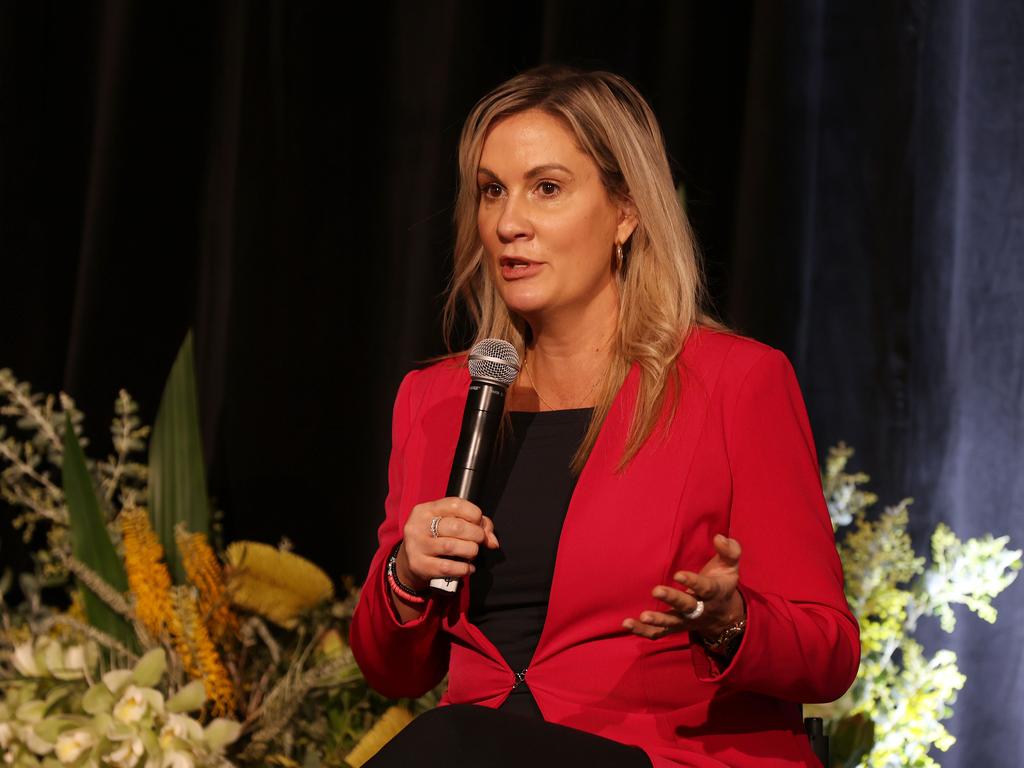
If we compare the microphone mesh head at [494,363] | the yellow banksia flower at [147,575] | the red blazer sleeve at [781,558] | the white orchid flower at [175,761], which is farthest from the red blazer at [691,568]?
the yellow banksia flower at [147,575]

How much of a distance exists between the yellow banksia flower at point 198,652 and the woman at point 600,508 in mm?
364

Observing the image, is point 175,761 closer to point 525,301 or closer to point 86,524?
point 86,524

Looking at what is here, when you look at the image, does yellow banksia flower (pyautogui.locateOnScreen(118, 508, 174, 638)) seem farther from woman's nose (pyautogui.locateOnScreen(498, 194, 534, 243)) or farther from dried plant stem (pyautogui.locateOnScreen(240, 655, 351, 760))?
woman's nose (pyautogui.locateOnScreen(498, 194, 534, 243))

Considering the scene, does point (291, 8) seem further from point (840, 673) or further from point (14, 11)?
point (840, 673)

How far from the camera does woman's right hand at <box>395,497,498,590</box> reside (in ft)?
4.39

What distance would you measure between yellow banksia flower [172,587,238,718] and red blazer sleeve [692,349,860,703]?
2.89 feet

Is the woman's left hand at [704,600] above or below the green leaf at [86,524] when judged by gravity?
above

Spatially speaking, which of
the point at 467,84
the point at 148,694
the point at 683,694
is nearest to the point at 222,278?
the point at 467,84

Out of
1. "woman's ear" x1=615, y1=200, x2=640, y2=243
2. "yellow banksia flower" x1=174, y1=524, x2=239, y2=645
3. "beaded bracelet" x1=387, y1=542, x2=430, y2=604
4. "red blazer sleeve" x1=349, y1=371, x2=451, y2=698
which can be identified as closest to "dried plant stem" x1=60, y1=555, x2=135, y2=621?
"yellow banksia flower" x1=174, y1=524, x2=239, y2=645

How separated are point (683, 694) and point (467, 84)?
4.88ft

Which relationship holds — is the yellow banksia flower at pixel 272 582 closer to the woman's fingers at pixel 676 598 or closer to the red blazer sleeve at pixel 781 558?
the red blazer sleeve at pixel 781 558

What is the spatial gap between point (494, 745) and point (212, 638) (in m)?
0.96

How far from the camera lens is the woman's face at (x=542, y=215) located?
1.71 m

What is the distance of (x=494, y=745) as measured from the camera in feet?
4.43
